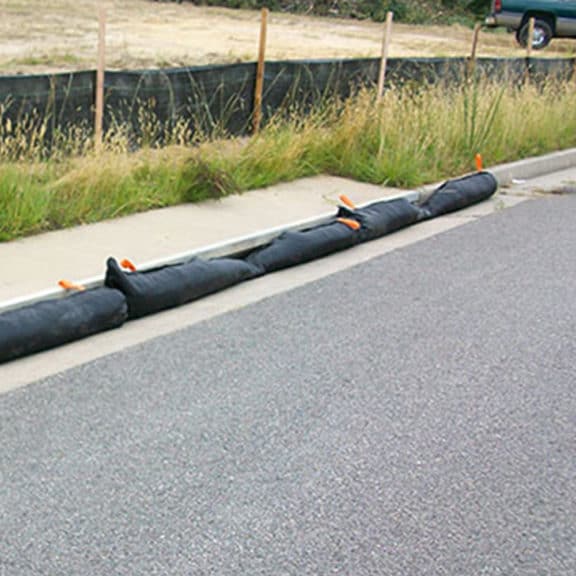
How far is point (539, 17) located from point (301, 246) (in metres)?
23.9

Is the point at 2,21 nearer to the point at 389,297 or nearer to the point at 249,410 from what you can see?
the point at 389,297

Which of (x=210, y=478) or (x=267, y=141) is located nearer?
(x=210, y=478)

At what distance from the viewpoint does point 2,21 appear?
27.5 m

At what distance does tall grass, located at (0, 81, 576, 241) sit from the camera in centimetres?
884

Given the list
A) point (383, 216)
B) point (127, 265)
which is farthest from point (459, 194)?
point (127, 265)

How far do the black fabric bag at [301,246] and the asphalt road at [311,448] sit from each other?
0.72 meters

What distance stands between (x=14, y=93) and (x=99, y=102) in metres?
0.83

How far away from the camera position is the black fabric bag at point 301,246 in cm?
818

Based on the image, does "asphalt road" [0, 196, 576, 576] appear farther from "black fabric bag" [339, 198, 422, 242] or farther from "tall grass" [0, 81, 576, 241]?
"tall grass" [0, 81, 576, 241]

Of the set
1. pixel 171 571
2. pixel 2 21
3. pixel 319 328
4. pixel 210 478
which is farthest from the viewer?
pixel 2 21

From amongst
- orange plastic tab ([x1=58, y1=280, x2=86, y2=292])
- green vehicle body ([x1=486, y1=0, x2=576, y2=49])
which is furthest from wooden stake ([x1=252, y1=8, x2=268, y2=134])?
green vehicle body ([x1=486, y1=0, x2=576, y2=49])

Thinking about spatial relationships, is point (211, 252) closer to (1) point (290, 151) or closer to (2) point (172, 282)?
(2) point (172, 282)

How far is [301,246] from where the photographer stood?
8375 millimetres

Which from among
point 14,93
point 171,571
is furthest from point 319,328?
point 14,93
